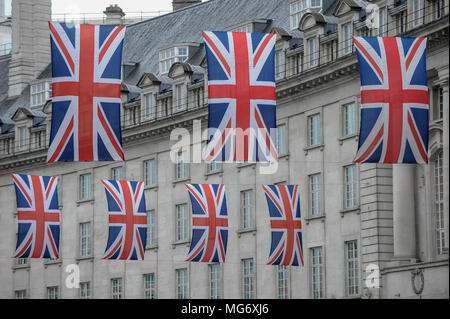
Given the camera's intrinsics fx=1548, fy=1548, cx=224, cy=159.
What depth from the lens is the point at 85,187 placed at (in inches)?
3590

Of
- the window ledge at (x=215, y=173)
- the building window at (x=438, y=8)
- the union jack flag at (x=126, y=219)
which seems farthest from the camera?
the window ledge at (x=215, y=173)

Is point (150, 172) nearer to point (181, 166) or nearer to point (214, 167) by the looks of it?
Answer: point (181, 166)

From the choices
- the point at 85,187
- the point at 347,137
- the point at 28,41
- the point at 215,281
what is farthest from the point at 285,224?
the point at 28,41

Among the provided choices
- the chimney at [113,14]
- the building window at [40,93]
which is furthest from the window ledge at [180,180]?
the chimney at [113,14]

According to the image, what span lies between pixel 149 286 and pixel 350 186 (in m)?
18.3

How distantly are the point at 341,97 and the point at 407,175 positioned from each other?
664 cm

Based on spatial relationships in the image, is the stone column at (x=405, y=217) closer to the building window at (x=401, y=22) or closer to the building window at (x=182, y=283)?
the building window at (x=401, y=22)

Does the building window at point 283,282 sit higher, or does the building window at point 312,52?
the building window at point 312,52

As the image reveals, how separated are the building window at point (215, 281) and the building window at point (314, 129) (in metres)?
9.87

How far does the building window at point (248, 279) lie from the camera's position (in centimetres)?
7800

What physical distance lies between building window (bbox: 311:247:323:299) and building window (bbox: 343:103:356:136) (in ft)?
19.2

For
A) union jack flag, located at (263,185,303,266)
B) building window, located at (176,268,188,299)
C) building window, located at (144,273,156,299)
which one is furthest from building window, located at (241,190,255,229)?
union jack flag, located at (263,185,303,266)
